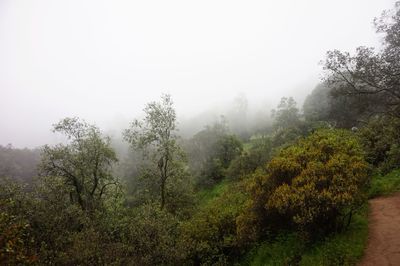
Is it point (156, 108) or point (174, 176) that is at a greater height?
point (156, 108)

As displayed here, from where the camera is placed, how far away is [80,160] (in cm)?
2502

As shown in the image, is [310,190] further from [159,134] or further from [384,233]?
[159,134]

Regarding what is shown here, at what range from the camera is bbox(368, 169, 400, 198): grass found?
19.2 metres

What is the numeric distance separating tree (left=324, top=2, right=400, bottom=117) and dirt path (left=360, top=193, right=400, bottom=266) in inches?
255

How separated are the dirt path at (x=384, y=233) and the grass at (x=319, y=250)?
1.14 feet

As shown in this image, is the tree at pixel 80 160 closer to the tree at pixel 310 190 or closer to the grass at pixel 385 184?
the tree at pixel 310 190

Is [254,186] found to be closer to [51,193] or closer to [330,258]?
[330,258]

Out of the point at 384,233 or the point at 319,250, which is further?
the point at 384,233

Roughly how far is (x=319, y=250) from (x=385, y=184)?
30.8ft

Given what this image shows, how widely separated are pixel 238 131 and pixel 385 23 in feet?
243

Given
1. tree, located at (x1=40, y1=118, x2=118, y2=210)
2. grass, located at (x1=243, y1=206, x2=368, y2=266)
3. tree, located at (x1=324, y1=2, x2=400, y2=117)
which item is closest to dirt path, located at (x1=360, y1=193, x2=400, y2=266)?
grass, located at (x1=243, y1=206, x2=368, y2=266)

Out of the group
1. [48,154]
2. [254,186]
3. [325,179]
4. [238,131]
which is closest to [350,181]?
[325,179]

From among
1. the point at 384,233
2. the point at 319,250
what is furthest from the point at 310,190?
the point at 384,233

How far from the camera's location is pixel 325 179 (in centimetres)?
1518
